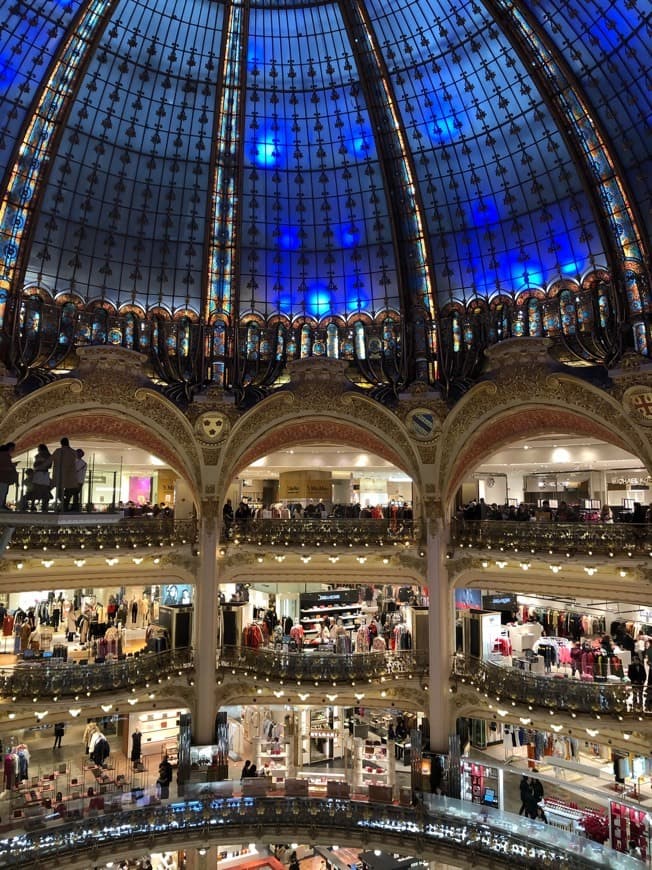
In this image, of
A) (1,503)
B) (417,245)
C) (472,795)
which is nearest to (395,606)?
(472,795)

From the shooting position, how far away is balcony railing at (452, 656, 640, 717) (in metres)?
21.2

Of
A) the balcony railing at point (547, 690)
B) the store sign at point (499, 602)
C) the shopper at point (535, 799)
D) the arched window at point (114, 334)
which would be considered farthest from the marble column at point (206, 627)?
the shopper at point (535, 799)

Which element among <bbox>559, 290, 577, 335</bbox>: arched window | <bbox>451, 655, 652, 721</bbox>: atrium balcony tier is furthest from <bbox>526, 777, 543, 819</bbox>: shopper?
<bbox>559, 290, 577, 335</bbox>: arched window

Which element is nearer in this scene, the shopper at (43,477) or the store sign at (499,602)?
the shopper at (43,477)

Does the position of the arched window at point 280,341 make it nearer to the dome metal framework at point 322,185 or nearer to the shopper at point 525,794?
the dome metal framework at point 322,185

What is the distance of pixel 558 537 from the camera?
23.2 meters

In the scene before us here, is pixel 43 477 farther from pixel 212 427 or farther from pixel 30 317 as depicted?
pixel 30 317

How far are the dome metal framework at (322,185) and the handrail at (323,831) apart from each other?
48.7 feet

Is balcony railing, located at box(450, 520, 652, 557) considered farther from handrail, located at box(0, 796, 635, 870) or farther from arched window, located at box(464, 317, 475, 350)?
handrail, located at box(0, 796, 635, 870)

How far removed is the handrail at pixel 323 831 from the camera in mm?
19109

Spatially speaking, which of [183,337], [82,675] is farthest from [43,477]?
[183,337]

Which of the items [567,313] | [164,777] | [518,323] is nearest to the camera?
[164,777]

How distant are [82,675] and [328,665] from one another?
9.01 m

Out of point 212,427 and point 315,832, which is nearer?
point 315,832
